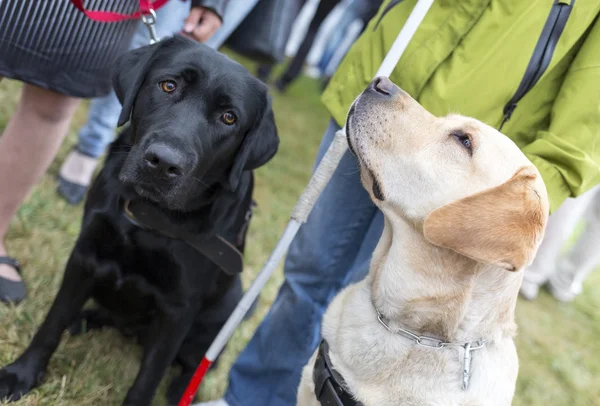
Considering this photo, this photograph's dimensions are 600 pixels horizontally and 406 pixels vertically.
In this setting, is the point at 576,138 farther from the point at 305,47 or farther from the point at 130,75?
the point at 305,47

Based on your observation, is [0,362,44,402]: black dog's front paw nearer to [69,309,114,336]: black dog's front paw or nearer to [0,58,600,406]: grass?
[0,58,600,406]: grass

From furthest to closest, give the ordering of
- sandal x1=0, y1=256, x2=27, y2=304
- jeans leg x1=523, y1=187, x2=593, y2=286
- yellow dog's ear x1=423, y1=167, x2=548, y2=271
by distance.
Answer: jeans leg x1=523, y1=187, x2=593, y2=286 < sandal x1=0, y1=256, x2=27, y2=304 < yellow dog's ear x1=423, y1=167, x2=548, y2=271

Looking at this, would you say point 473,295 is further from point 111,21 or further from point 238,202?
point 111,21

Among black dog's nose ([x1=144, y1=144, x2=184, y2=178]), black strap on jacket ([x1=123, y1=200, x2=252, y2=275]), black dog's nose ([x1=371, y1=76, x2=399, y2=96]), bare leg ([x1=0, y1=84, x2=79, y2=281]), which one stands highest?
black dog's nose ([x1=371, y1=76, x2=399, y2=96])

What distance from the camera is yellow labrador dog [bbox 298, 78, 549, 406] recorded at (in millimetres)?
1866

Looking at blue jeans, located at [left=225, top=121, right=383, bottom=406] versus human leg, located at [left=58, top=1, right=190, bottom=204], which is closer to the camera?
blue jeans, located at [left=225, top=121, right=383, bottom=406]

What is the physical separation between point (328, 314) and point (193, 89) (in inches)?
40.7

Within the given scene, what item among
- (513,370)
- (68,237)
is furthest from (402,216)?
(68,237)

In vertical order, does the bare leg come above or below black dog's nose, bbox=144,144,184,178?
below

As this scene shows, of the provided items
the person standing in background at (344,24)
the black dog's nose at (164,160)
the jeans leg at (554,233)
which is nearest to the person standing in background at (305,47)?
the person standing in background at (344,24)

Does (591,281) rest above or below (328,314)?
below

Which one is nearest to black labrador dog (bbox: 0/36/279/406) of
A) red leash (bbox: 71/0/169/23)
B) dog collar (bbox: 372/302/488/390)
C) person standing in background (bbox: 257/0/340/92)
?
red leash (bbox: 71/0/169/23)

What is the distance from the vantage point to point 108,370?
2.71 metres

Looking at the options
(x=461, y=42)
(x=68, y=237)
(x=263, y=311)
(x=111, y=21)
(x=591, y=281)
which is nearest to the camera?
(x=461, y=42)
